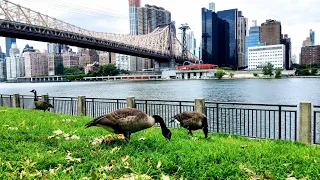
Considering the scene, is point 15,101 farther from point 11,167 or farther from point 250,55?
point 250,55

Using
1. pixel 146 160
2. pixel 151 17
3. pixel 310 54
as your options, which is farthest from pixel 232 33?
pixel 146 160

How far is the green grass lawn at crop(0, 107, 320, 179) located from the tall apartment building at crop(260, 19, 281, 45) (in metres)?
204

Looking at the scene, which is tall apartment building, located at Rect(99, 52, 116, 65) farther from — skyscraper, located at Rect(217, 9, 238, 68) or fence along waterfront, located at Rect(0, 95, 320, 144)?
fence along waterfront, located at Rect(0, 95, 320, 144)

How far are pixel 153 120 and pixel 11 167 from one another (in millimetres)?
2459

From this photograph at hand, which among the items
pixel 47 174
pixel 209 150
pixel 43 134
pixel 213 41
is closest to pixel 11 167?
pixel 47 174

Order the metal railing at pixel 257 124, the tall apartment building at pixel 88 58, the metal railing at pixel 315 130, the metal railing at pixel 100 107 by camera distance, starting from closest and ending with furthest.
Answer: the metal railing at pixel 315 130, the metal railing at pixel 257 124, the metal railing at pixel 100 107, the tall apartment building at pixel 88 58

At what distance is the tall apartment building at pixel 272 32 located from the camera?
192 m

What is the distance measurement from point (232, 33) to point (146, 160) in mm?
186094

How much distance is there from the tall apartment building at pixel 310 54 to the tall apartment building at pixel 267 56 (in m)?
32.5

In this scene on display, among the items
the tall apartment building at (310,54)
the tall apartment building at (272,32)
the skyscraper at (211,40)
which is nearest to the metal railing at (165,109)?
the skyscraper at (211,40)

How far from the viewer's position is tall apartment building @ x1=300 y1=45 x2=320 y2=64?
177000mm

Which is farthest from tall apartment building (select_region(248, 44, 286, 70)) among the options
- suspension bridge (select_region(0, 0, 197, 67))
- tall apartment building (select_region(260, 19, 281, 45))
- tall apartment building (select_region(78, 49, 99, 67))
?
tall apartment building (select_region(78, 49, 99, 67))

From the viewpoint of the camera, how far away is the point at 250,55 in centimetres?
16538

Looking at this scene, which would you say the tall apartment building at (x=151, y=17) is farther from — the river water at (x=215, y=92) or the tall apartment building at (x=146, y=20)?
the river water at (x=215, y=92)
